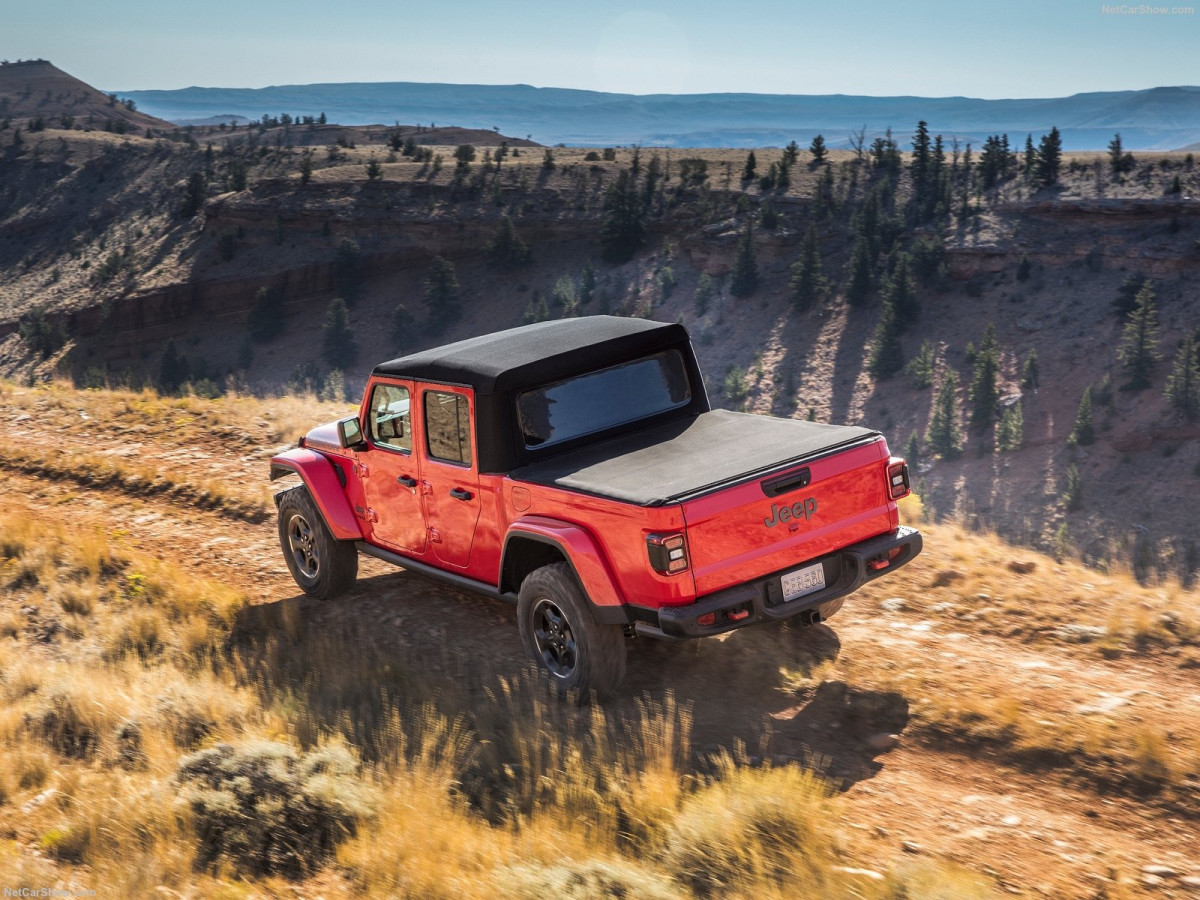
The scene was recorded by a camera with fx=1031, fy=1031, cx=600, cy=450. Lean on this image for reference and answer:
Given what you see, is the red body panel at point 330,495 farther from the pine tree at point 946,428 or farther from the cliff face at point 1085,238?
the cliff face at point 1085,238

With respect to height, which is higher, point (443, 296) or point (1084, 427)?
point (443, 296)

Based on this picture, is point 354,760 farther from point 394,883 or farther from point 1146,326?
point 1146,326

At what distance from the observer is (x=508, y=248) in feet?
212

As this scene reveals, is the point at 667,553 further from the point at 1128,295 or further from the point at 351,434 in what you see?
the point at 1128,295

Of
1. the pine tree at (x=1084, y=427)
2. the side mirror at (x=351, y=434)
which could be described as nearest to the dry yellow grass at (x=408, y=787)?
the side mirror at (x=351, y=434)

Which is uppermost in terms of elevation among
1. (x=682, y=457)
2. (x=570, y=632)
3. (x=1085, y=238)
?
(x=1085, y=238)

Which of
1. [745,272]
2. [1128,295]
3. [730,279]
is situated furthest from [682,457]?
[730,279]

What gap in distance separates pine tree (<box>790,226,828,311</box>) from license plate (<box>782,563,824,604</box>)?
5207 cm

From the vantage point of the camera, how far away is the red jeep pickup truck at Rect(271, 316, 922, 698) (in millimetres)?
5320

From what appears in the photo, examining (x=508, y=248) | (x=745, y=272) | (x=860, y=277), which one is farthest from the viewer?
(x=508, y=248)

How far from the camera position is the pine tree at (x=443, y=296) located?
63375 mm

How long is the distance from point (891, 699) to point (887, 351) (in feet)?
159

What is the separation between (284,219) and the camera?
6812 cm

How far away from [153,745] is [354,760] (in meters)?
1.17
